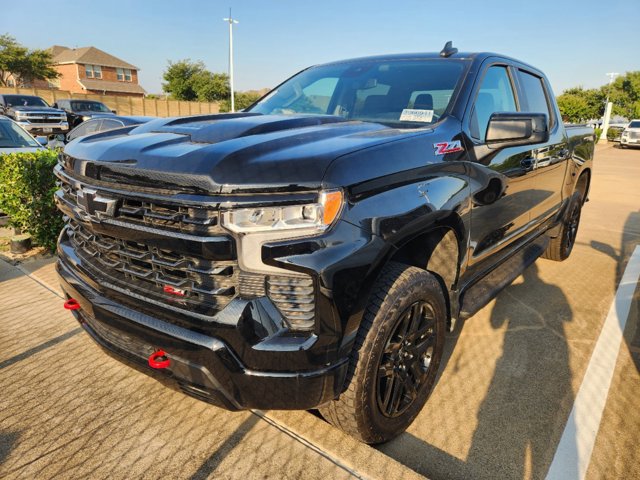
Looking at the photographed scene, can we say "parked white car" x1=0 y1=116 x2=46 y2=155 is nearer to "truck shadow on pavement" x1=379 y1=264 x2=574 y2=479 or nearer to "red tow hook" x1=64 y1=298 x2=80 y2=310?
A: "red tow hook" x1=64 y1=298 x2=80 y2=310

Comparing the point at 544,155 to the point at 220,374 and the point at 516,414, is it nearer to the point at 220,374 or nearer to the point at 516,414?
the point at 516,414

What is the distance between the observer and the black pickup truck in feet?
5.68

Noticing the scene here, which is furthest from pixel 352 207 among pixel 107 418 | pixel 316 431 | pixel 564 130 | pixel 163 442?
pixel 564 130

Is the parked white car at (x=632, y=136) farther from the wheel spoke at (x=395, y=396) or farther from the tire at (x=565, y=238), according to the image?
the wheel spoke at (x=395, y=396)

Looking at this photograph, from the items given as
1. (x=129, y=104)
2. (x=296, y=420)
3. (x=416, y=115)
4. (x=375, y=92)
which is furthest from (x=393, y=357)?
(x=129, y=104)

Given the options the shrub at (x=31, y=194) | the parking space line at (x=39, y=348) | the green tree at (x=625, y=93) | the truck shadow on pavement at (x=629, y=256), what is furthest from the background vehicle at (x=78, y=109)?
the green tree at (x=625, y=93)

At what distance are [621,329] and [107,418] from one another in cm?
360

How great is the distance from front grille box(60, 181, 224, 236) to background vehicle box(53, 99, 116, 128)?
2013cm

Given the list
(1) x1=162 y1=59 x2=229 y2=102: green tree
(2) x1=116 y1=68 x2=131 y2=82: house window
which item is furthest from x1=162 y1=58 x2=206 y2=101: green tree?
(2) x1=116 y1=68 x2=131 y2=82: house window

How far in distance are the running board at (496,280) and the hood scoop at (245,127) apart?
137cm

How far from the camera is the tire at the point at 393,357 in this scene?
1.98 m

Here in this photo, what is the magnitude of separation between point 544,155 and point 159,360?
3246mm

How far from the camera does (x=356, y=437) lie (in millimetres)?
2133

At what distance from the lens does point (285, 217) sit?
1.73m
